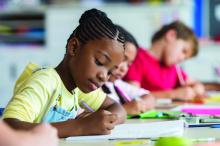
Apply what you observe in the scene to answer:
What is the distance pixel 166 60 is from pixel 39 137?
76.1 inches

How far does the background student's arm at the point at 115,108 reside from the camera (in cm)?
136

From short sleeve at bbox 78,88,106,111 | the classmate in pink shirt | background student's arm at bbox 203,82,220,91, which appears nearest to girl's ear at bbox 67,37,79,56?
short sleeve at bbox 78,88,106,111

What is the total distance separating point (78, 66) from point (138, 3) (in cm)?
294

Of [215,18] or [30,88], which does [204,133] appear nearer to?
[30,88]

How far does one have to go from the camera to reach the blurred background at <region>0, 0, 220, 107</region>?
13.3ft

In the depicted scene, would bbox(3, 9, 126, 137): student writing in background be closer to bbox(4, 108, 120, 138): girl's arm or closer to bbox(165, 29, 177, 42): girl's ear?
bbox(4, 108, 120, 138): girl's arm

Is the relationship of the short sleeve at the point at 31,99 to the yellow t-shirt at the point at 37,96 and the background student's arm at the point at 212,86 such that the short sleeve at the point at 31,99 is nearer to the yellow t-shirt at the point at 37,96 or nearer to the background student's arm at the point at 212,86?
the yellow t-shirt at the point at 37,96

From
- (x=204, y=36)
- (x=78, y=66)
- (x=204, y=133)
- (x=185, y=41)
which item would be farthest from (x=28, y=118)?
(x=204, y=36)

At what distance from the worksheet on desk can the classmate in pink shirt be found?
1.15 metres

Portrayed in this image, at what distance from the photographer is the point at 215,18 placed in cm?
430

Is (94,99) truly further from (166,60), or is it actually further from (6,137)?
(166,60)

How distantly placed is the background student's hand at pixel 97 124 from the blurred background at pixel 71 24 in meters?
2.84

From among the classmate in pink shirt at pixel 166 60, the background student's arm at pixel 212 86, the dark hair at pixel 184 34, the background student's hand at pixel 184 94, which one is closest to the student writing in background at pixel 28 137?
the background student's hand at pixel 184 94

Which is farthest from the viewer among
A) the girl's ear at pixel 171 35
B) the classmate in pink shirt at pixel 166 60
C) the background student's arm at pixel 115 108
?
the girl's ear at pixel 171 35
